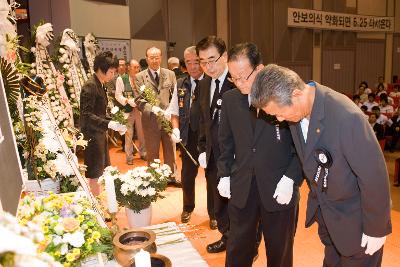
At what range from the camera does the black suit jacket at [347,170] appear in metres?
1.45

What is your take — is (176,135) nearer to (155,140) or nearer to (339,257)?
(155,140)

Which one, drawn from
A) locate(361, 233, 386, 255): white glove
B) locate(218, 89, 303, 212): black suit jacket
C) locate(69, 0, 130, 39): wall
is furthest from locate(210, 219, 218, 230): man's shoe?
locate(69, 0, 130, 39): wall

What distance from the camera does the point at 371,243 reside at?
62.7 inches

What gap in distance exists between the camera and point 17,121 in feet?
8.63

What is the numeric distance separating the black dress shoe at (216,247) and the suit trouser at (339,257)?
1208mm

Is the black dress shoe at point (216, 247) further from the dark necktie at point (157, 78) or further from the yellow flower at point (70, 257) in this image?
the dark necktie at point (157, 78)

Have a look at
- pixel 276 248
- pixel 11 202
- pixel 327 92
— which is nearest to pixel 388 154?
pixel 276 248

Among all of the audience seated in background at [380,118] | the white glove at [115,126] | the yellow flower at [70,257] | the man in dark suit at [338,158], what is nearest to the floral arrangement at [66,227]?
the yellow flower at [70,257]

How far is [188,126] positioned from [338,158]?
7.04 feet

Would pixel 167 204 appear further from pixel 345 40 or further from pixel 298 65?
pixel 345 40

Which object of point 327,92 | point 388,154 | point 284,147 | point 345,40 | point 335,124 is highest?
point 345,40

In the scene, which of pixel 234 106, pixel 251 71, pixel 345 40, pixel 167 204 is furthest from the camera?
pixel 345 40

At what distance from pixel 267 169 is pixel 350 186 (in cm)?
55

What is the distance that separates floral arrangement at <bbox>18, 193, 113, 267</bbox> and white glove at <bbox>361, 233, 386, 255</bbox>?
105 cm
